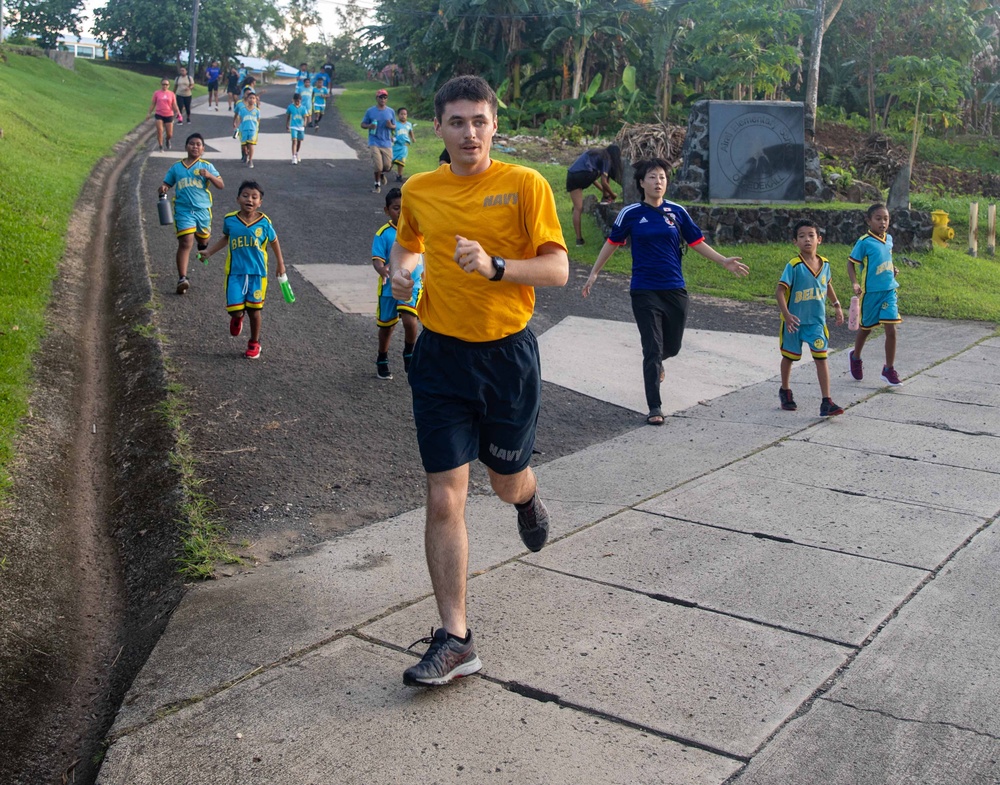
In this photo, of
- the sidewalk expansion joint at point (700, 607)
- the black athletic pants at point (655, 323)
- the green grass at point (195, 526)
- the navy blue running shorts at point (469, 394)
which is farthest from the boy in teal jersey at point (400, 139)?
the navy blue running shorts at point (469, 394)

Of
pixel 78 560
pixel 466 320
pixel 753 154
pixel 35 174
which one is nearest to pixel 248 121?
pixel 35 174

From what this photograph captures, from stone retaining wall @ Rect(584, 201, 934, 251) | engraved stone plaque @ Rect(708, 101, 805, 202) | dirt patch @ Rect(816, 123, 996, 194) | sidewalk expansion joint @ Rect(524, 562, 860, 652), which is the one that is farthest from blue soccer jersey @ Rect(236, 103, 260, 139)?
sidewalk expansion joint @ Rect(524, 562, 860, 652)

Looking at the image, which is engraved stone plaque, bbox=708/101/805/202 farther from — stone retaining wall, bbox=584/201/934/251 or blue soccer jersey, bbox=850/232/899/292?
blue soccer jersey, bbox=850/232/899/292

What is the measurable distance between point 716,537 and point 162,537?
2697 millimetres

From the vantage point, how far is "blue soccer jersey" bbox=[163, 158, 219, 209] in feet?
36.5

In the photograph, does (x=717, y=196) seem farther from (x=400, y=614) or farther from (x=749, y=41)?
(x=400, y=614)

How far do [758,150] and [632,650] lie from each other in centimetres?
1374

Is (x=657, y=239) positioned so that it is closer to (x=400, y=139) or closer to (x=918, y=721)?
(x=918, y=721)

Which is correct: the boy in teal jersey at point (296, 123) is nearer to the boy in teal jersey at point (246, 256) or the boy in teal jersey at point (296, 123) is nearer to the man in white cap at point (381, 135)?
the man in white cap at point (381, 135)

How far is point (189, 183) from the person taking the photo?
11.2 metres

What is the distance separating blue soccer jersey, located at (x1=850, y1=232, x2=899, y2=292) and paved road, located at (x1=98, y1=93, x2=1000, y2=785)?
2.64 metres

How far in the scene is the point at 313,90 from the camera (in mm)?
29891

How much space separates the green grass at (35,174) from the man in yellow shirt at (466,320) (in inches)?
115

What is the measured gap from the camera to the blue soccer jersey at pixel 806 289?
7898mm
